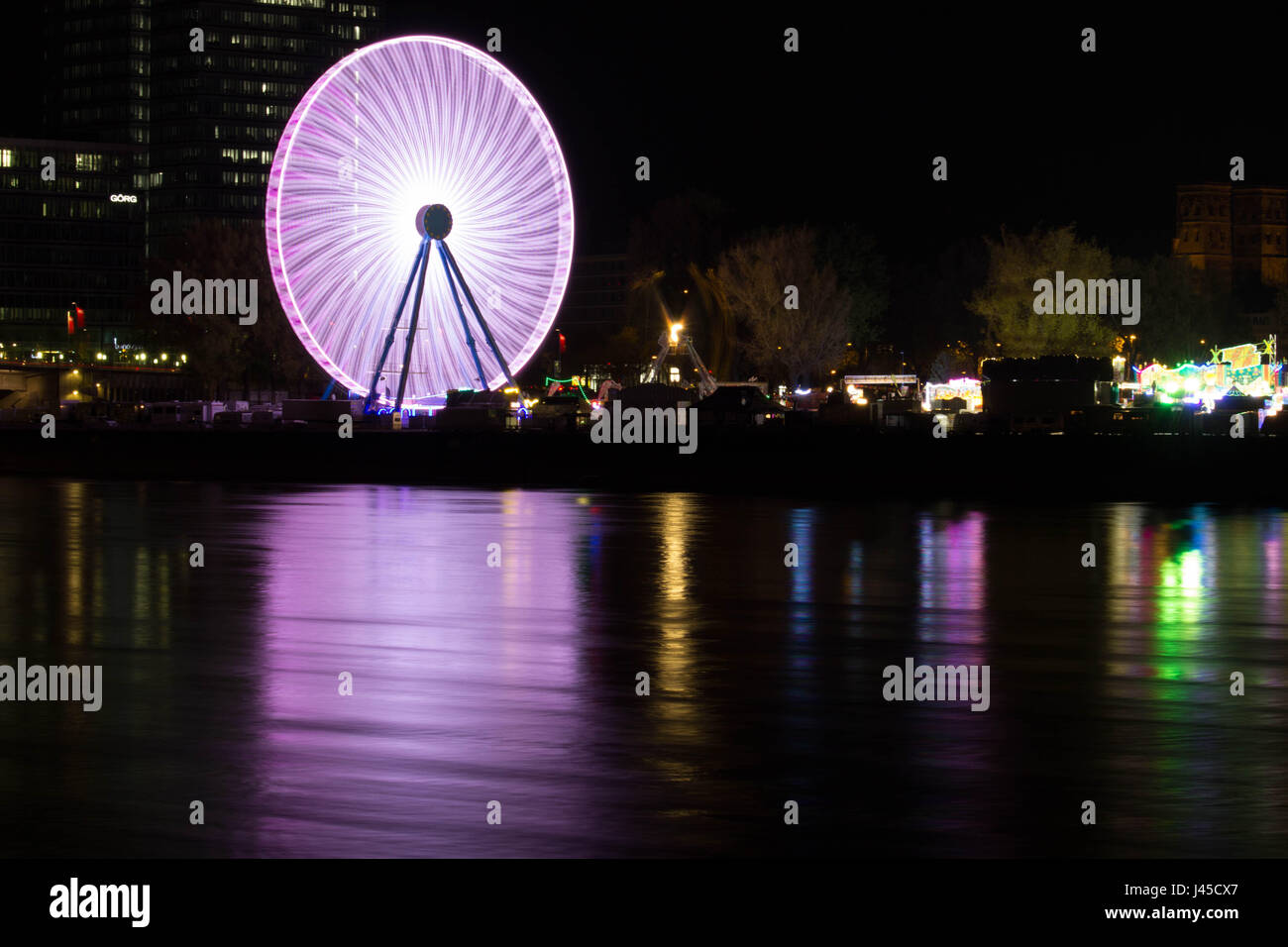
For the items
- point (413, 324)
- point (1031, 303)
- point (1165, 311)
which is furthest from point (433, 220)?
point (1165, 311)

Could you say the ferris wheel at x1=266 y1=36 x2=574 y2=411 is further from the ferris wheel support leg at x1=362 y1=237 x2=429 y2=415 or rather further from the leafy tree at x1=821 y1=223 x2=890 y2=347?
the leafy tree at x1=821 y1=223 x2=890 y2=347

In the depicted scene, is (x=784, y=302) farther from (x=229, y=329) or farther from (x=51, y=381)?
(x=51, y=381)

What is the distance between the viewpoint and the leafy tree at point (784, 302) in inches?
4744

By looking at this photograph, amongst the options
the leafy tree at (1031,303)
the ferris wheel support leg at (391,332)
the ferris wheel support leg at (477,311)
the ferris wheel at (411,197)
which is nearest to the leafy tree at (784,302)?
the leafy tree at (1031,303)

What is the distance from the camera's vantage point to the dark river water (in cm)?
887

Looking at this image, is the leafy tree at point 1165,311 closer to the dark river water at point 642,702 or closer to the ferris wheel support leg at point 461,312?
the ferris wheel support leg at point 461,312

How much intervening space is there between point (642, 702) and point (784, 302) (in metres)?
108

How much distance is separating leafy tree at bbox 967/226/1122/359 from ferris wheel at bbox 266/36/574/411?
5496cm

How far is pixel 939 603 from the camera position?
18203 mm

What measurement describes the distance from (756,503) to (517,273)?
3145 cm

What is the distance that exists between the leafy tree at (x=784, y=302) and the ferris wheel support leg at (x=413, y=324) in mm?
48368

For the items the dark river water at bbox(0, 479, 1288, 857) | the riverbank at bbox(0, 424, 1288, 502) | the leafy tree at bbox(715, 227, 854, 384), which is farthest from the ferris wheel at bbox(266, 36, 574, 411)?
the leafy tree at bbox(715, 227, 854, 384)

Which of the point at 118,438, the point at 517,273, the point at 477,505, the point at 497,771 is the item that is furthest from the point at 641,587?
the point at 517,273
